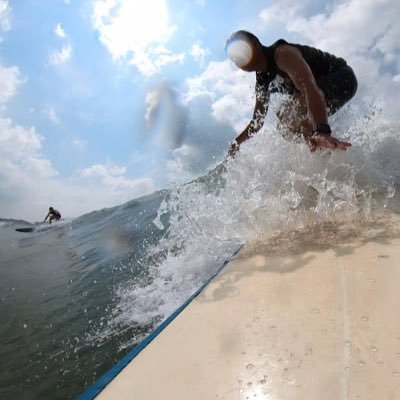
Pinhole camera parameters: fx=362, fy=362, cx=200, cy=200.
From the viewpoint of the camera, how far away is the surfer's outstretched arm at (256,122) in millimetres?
3400

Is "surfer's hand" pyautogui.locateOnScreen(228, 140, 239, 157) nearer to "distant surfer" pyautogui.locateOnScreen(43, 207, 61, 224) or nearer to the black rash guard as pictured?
the black rash guard

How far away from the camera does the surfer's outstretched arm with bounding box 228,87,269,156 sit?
11.2ft

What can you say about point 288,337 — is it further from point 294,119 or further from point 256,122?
point 256,122

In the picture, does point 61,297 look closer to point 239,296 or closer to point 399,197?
point 239,296

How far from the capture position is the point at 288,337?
3.43 feet

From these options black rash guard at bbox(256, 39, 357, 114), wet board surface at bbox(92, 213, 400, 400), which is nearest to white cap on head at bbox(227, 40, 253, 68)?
black rash guard at bbox(256, 39, 357, 114)

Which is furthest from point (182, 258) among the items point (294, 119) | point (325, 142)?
point (294, 119)

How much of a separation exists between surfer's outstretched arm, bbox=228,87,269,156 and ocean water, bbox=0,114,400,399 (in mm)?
95

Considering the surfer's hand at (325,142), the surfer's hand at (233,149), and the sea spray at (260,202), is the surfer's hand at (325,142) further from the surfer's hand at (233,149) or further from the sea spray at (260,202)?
the surfer's hand at (233,149)

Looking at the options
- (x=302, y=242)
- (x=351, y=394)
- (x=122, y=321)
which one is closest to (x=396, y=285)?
(x=351, y=394)

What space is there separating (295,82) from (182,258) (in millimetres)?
1528

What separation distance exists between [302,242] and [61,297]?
218cm

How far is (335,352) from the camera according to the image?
3.09 ft

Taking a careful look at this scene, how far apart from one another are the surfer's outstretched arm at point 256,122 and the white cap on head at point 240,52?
51cm
